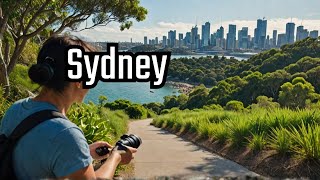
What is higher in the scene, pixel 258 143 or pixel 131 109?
pixel 258 143

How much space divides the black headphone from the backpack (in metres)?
0.15

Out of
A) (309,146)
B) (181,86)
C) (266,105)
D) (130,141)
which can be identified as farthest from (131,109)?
(181,86)

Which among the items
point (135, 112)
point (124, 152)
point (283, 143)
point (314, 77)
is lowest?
point (135, 112)

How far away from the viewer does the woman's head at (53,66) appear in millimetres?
1566

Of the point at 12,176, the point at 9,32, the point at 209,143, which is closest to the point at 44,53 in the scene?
the point at 12,176

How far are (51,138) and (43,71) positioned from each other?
0.30m

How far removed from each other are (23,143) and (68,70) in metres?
0.36

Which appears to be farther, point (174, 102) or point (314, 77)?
point (174, 102)

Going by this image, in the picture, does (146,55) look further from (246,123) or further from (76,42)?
(246,123)

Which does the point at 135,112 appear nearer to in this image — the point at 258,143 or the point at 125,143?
the point at 258,143

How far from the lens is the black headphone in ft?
5.09

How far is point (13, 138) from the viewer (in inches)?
57.2

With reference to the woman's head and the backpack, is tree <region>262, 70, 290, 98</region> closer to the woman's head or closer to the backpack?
the woman's head

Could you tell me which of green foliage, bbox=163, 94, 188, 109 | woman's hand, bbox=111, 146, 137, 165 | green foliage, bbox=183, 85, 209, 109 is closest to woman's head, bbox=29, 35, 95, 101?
woman's hand, bbox=111, 146, 137, 165
